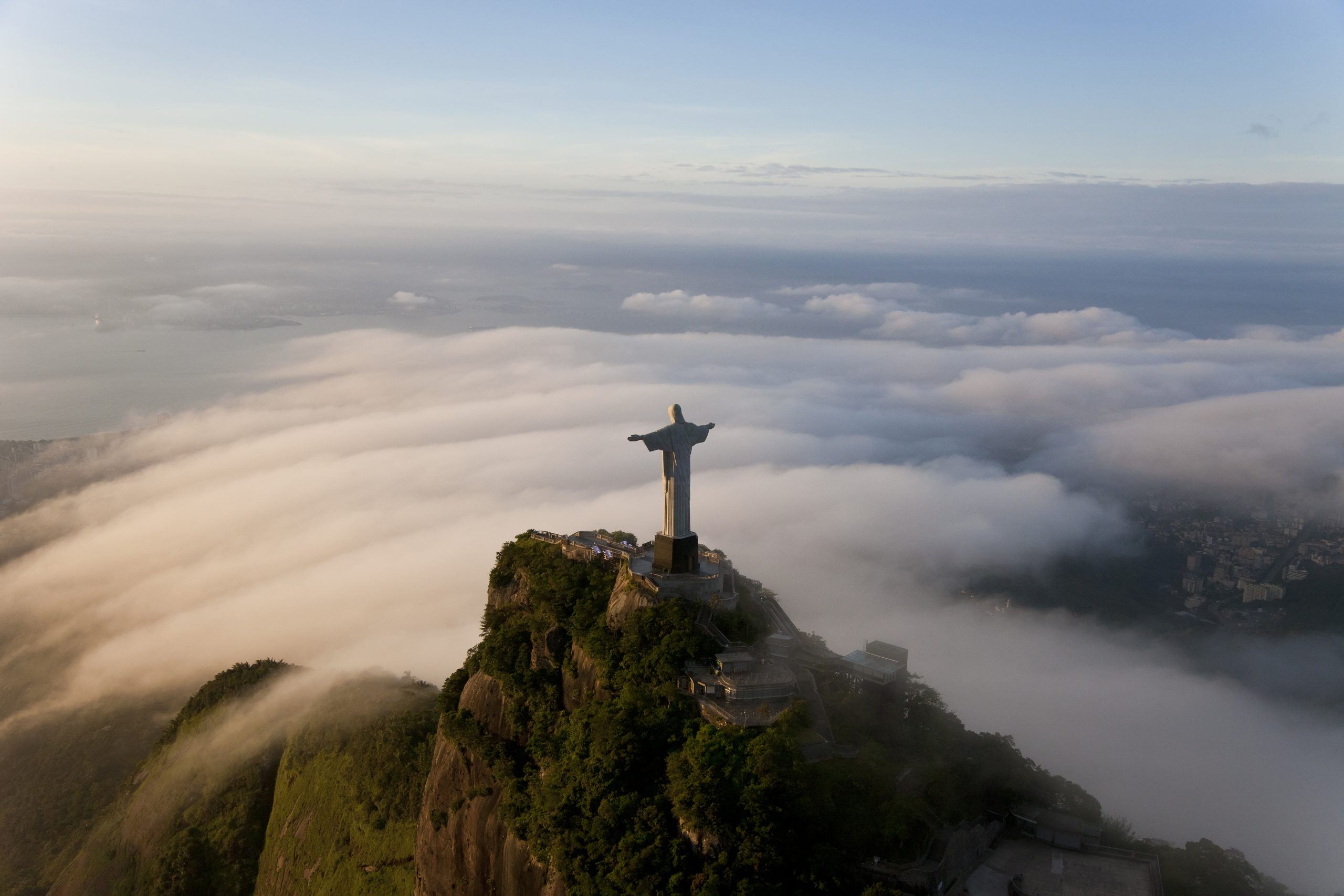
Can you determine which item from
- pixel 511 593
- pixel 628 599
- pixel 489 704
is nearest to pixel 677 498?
pixel 628 599

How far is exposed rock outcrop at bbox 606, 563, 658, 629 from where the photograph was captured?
34.3 meters

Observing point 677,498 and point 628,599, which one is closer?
point 628,599

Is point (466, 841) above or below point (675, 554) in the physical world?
below

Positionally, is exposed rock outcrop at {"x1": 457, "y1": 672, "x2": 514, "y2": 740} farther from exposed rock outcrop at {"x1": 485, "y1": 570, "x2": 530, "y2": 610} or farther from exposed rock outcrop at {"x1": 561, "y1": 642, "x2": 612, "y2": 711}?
exposed rock outcrop at {"x1": 485, "y1": 570, "x2": 530, "y2": 610}

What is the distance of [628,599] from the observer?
34.7 meters

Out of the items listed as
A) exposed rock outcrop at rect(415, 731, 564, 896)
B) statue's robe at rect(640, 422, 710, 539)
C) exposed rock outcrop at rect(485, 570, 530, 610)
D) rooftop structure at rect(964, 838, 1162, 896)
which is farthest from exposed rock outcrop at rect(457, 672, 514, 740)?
rooftop structure at rect(964, 838, 1162, 896)

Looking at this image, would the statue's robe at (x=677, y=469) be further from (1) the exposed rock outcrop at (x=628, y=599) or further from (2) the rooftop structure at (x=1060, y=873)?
(2) the rooftop structure at (x=1060, y=873)

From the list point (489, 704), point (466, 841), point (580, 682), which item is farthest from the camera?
point (489, 704)

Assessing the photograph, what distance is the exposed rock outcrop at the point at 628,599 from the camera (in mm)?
34281

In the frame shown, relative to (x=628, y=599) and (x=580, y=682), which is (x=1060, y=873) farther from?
(x=580, y=682)

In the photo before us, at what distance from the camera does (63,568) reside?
108m

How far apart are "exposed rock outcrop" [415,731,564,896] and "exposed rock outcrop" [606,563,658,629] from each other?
6.93 m

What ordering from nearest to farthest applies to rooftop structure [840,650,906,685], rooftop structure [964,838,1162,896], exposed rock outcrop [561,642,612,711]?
rooftop structure [964,838,1162,896] < exposed rock outcrop [561,642,612,711] < rooftop structure [840,650,906,685]

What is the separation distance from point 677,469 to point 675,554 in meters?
3.14
